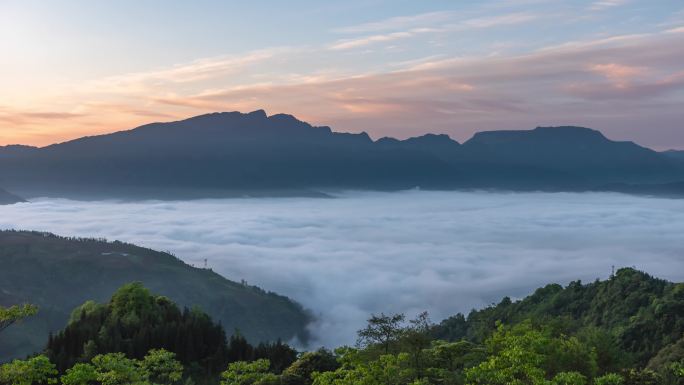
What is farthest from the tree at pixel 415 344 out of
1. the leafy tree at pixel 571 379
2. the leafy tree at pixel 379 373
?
the leafy tree at pixel 571 379

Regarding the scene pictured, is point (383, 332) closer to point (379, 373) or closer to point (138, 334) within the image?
point (379, 373)

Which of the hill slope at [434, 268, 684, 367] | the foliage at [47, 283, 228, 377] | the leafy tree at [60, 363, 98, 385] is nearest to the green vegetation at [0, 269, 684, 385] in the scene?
the leafy tree at [60, 363, 98, 385]

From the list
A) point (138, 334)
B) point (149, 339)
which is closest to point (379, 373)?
point (149, 339)

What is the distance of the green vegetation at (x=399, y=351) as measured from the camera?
162 feet

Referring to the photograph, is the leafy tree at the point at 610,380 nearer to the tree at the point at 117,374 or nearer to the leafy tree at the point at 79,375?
the tree at the point at 117,374

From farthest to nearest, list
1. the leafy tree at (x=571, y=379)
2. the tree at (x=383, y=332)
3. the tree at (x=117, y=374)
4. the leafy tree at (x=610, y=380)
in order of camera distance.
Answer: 1. the tree at (x=383, y=332)
2. the tree at (x=117, y=374)
3. the leafy tree at (x=610, y=380)
4. the leafy tree at (x=571, y=379)

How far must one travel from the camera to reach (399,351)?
60.8m

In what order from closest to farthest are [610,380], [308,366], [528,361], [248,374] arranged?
[610,380] < [528,361] < [248,374] < [308,366]

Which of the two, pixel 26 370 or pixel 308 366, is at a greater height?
pixel 26 370

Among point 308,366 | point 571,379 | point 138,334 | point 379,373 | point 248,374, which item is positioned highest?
point 571,379

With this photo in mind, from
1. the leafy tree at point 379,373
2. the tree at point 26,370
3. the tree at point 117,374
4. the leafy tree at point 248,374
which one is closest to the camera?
the tree at point 26,370

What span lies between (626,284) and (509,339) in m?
143

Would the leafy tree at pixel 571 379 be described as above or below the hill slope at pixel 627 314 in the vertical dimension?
above

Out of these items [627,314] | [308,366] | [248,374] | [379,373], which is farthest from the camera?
[627,314]
